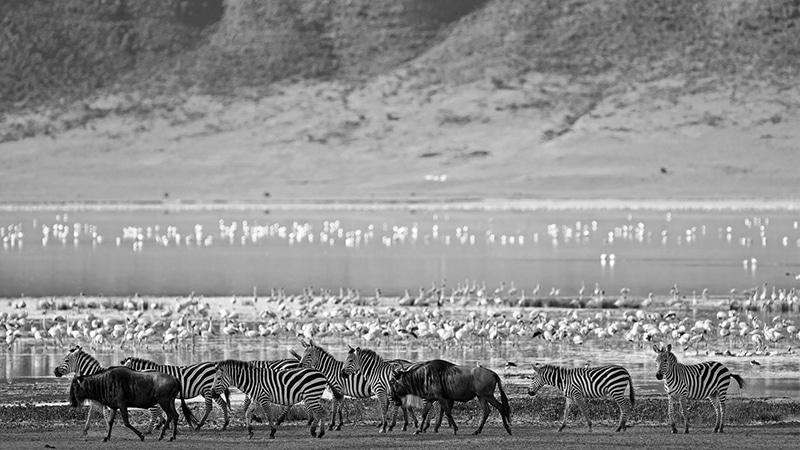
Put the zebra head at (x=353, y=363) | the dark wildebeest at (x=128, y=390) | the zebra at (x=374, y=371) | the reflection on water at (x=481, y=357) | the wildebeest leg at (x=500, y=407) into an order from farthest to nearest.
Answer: the reflection on water at (x=481, y=357)
the zebra head at (x=353, y=363)
the zebra at (x=374, y=371)
the wildebeest leg at (x=500, y=407)
the dark wildebeest at (x=128, y=390)

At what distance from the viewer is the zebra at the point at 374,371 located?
1556cm

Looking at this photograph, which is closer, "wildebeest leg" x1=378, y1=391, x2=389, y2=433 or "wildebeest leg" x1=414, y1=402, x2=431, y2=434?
"wildebeest leg" x1=414, y1=402, x2=431, y2=434

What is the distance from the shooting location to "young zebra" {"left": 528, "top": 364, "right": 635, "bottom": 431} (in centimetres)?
1536

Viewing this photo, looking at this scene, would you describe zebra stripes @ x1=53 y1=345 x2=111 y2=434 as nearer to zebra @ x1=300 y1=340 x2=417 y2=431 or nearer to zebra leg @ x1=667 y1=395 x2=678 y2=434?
zebra @ x1=300 y1=340 x2=417 y2=431

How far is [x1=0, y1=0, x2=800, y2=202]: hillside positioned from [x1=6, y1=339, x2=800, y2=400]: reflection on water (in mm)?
66622

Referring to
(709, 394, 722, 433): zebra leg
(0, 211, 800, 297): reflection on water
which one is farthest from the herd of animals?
(0, 211, 800, 297): reflection on water

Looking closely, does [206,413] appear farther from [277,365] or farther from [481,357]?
[481,357]

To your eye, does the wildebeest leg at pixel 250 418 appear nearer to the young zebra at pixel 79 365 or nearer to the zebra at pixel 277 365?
the zebra at pixel 277 365

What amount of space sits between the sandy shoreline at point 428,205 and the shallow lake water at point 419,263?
265 inches

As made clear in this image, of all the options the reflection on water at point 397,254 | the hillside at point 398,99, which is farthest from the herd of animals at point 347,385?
the hillside at point 398,99

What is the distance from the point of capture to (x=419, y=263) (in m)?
47.1

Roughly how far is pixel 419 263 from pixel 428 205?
41041 mm

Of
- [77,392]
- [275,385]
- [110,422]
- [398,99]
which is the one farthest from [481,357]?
[398,99]

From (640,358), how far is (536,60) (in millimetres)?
95681
